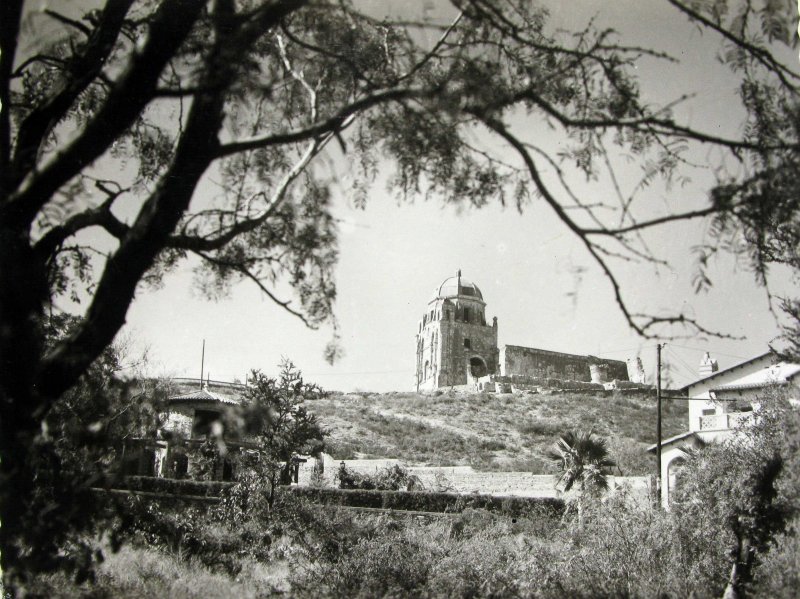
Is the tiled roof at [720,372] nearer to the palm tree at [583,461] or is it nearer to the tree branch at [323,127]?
the palm tree at [583,461]

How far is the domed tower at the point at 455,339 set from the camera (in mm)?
55750

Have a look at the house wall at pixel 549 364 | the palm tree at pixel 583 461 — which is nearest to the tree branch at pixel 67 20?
the palm tree at pixel 583 461

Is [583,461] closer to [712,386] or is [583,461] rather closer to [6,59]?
[712,386]

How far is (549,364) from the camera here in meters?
56.1

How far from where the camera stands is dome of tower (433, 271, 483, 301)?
5925 centimetres

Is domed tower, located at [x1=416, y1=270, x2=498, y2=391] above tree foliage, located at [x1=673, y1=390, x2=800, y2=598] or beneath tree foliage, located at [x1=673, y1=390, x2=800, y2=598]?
above

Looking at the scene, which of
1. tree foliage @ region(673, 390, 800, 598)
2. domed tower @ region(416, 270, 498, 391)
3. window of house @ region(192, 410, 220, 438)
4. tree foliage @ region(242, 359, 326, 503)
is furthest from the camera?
domed tower @ region(416, 270, 498, 391)

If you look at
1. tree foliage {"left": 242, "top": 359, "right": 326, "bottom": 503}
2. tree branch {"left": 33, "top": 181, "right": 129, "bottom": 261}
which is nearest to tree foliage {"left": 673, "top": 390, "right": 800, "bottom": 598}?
tree foliage {"left": 242, "top": 359, "right": 326, "bottom": 503}

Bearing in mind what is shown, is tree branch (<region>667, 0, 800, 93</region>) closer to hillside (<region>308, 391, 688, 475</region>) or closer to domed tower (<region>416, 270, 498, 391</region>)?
hillside (<region>308, 391, 688, 475</region>)

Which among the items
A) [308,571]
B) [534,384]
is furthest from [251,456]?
[534,384]

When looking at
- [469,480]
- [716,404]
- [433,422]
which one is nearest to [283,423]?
[469,480]

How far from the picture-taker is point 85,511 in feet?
9.91

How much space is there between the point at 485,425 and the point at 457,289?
2092 centimetres

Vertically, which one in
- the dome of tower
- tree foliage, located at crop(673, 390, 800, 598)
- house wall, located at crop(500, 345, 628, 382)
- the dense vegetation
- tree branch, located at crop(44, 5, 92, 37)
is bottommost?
the dense vegetation
